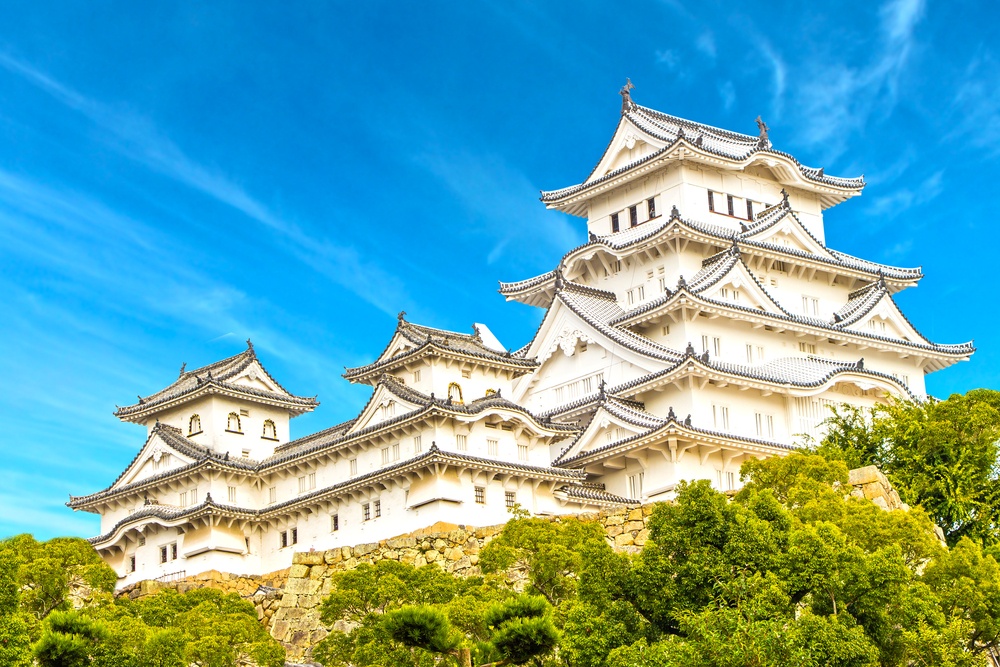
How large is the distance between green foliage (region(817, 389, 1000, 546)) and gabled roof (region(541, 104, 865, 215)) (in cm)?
1837

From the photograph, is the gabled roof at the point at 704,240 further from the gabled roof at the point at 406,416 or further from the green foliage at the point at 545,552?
the green foliage at the point at 545,552

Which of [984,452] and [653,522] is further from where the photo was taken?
[984,452]

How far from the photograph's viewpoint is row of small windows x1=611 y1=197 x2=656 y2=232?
232 feet

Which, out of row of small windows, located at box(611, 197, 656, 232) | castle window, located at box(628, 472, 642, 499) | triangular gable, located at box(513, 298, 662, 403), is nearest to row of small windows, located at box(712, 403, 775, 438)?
triangular gable, located at box(513, 298, 662, 403)

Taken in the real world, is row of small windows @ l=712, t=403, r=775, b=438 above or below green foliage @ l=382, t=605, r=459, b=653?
above

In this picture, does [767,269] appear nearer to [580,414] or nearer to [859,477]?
[580,414]

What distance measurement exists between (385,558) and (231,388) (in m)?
15.5

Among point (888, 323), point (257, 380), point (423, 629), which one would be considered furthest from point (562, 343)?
point (423, 629)

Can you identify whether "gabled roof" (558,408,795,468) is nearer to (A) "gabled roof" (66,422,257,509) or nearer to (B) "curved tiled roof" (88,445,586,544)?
(B) "curved tiled roof" (88,445,586,544)

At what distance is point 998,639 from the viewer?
3700cm

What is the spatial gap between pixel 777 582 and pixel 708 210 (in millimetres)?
40651

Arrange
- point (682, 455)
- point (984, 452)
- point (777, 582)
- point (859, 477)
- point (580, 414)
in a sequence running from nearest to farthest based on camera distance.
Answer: point (777, 582), point (859, 477), point (984, 452), point (682, 455), point (580, 414)

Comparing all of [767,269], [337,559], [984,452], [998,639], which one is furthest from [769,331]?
[998,639]

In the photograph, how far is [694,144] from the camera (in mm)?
68625
